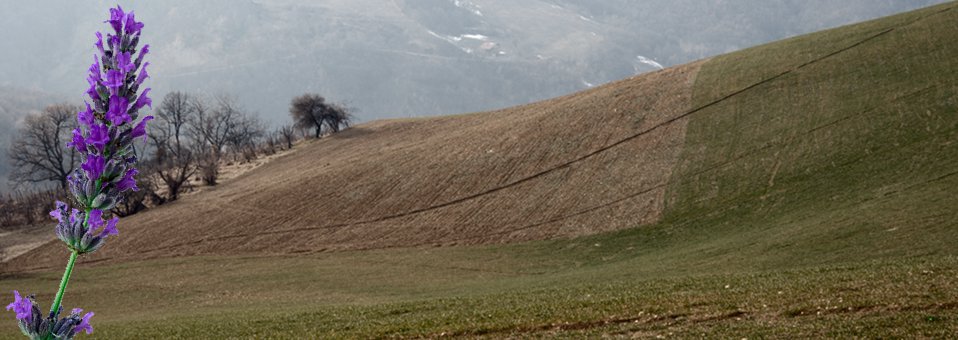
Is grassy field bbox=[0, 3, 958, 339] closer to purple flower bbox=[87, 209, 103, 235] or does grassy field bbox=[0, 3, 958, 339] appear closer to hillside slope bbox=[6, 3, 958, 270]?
hillside slope bbox=[6, 3, 958, 270]

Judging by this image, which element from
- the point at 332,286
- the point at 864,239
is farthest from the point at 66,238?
the point at 332,286

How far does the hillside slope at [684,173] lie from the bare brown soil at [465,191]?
0.70ft

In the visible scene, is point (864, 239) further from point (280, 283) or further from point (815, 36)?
point (815, 36)

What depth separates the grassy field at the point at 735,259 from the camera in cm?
2083

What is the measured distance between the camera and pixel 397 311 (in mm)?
28141

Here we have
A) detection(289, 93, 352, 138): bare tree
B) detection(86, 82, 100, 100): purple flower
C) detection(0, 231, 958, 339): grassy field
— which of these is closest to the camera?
detection(86, 82, 100, 100): purple flower

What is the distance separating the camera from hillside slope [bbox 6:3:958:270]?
47594 mm

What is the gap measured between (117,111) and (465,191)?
64.3 m

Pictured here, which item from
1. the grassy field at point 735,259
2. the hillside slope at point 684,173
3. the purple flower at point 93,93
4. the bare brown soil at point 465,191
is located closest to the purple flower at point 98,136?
the purple flower at point 93,93

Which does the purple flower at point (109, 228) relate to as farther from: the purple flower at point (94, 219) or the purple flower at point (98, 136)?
the purple flower at point (98, 136)

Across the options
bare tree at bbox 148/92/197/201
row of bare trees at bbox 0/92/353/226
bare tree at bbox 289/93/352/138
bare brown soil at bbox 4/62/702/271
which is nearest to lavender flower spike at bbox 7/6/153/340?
bare brown soil at bbox 4/62/702/271

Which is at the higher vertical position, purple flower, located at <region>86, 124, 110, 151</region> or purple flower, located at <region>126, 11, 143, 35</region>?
purple flower, located at <region>126, 11, 143, 35</region>

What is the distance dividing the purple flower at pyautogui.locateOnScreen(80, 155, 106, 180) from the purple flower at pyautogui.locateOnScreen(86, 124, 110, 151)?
0.22ft

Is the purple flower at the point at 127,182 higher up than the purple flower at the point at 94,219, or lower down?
higher up
